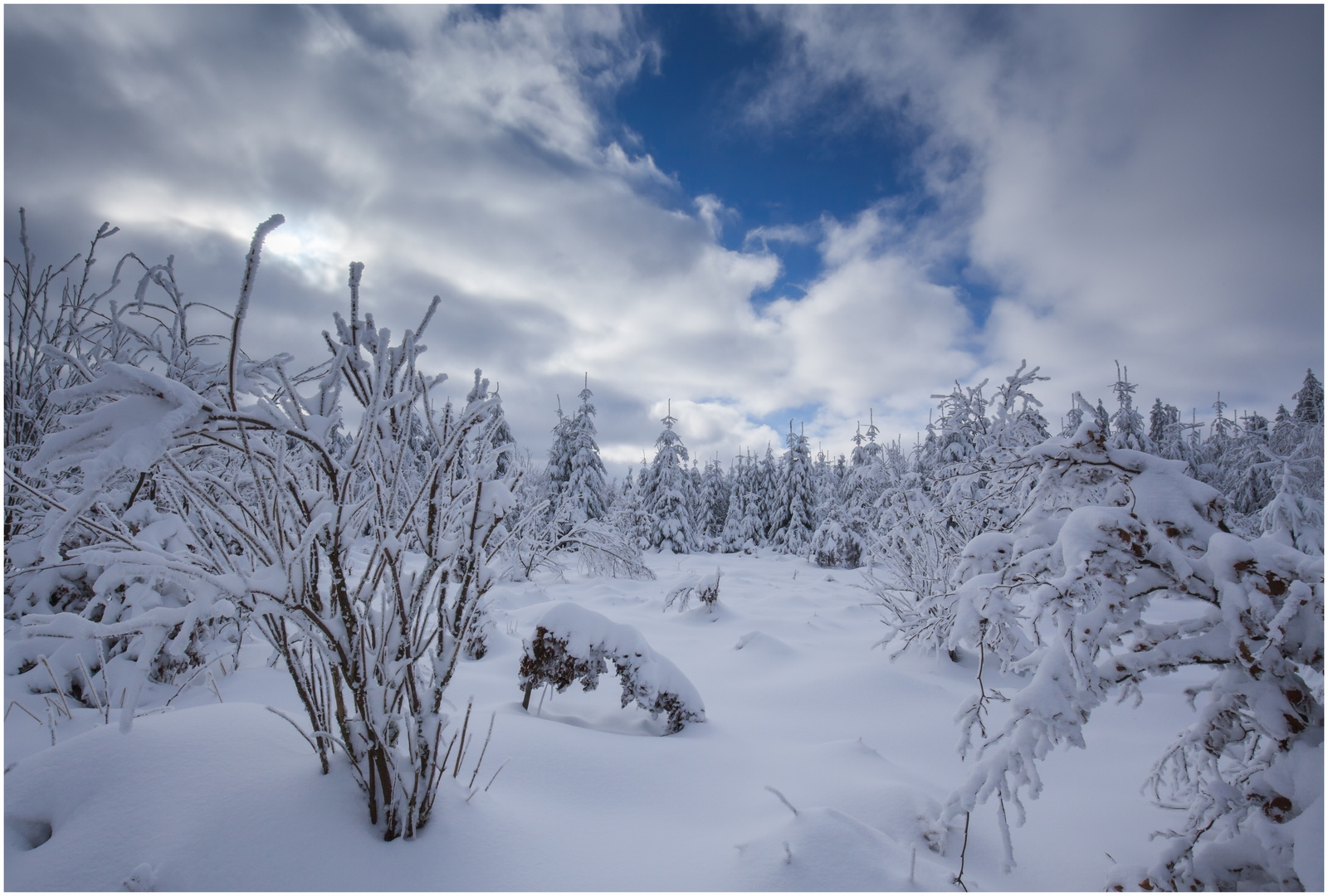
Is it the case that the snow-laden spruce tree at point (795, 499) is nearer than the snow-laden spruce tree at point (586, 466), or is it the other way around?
the snow-laden spruce tree at point (586, 466)

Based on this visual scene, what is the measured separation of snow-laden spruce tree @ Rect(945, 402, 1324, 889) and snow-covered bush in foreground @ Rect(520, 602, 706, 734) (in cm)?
212

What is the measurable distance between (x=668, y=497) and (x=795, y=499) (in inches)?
275

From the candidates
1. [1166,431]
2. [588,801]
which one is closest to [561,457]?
[588,801]

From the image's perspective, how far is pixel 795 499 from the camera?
2795cm

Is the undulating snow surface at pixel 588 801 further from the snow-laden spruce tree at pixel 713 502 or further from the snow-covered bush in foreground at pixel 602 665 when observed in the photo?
the snow-laden spruce tree at pixel 713 502

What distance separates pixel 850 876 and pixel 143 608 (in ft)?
16.1

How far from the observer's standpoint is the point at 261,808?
195 cm

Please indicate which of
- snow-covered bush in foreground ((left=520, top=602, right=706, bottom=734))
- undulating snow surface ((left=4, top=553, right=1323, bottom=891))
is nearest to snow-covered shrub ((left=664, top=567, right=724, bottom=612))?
undulating snow surface ((left=4, top=553, right=1323, bottom=891))

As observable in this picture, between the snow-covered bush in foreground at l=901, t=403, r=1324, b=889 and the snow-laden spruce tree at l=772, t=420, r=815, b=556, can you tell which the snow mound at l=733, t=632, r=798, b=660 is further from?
the snow-laden spruce tree at l=772, t=420, r=815, b=556

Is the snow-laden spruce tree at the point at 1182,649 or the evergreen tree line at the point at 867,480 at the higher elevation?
the evergreen tree line at the point at 867,480

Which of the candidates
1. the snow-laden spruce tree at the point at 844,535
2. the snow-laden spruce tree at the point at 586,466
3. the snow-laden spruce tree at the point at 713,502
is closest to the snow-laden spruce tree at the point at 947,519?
the snow-laden spruce tree at the point at 844,535

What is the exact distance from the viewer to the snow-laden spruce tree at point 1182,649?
6.26 ft

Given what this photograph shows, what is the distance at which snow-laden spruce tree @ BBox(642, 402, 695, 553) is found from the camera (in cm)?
2497

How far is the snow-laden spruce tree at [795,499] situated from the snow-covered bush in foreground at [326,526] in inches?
1017
